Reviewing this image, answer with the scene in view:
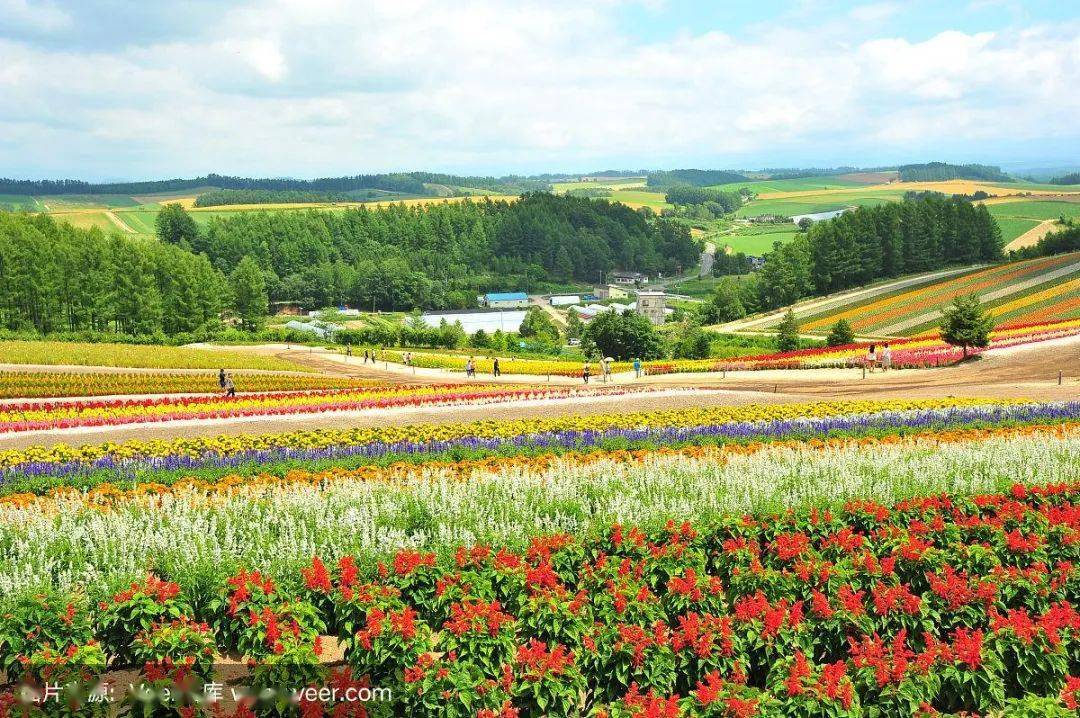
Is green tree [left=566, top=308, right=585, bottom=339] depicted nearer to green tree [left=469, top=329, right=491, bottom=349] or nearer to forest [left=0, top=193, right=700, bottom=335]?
green tree [left=469, top=329, right=491, bottom=349]

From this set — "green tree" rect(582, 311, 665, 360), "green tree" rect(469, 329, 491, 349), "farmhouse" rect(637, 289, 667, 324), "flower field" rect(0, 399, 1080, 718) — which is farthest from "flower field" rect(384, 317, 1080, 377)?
"farmhouse" rect(637, 289, 667, 324)

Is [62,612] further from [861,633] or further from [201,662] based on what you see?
[861,633]

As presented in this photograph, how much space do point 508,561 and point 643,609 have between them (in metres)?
1.79

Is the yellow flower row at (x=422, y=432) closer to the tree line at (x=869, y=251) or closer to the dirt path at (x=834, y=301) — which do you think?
the dirt path at (x=834, y=301)

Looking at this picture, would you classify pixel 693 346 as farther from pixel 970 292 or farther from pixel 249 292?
pixel 249 292

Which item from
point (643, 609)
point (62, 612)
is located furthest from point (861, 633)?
point (62, 612)

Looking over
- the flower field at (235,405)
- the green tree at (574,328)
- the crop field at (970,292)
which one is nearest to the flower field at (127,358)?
the flower field at (235,405)

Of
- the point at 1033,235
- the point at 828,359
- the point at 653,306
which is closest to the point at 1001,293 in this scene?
the point at 828,359

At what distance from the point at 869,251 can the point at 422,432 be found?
109 m

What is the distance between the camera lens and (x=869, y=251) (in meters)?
119

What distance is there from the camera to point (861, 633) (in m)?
9.95

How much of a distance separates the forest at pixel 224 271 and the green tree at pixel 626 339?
139 feet

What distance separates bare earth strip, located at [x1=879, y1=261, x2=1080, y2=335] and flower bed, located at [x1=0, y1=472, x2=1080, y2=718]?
77961mm

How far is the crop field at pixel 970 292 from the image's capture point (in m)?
81.6
